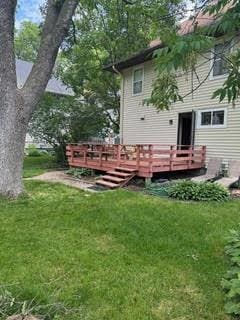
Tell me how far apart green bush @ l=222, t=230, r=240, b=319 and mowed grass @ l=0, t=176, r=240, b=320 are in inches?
4.0

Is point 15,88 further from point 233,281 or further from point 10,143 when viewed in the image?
point 233,281

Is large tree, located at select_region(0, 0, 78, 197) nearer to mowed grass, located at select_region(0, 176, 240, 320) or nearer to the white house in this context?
mowed grass, located at select_region(0, 176, 240, 320)

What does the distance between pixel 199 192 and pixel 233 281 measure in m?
4.78

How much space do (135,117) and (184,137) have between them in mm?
2801

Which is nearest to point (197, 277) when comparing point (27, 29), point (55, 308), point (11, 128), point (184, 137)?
point (55, 308)

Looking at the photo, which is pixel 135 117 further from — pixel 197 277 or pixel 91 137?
pixel 197 277

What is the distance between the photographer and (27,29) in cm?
4216

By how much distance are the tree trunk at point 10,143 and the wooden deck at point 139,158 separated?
3.62 meters

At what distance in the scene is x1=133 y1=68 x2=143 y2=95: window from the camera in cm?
1459

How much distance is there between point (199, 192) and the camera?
7.89 m

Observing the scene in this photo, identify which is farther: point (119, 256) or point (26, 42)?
point (26, 42)

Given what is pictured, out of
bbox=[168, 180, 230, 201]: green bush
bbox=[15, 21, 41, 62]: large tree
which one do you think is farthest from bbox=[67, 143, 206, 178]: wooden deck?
bbox=[15, 21, 41, 62]: large tree

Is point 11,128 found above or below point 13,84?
below

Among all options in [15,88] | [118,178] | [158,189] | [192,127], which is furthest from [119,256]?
[192,127]
